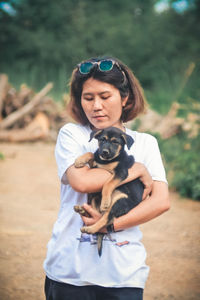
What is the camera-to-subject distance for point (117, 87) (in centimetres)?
227

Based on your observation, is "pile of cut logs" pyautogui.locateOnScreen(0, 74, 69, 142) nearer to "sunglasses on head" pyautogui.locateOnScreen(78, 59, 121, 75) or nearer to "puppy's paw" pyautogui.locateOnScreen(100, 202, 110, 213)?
"sunglasses on head" pyautogui.locateOnScreen(78, 59, 121, 75)

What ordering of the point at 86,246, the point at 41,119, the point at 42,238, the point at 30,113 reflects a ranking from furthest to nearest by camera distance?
the point at 30,113
the point at 41,119
the point at 42,238
the point at 86,246

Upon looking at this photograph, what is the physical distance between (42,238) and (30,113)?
294 inches

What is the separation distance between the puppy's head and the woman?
8 cm

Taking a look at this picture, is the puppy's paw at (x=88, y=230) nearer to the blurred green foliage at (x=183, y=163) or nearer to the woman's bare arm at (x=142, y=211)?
the woman's bare arm at (x=142, y=211)

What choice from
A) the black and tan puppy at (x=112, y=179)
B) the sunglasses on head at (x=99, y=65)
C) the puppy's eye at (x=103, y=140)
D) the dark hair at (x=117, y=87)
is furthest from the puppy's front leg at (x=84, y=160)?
the sunglasses on head at (x=99, y=65)

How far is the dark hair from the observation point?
7.27ft

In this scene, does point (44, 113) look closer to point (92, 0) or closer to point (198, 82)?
point (198, 82)

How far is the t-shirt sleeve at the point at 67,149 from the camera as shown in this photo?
7.08 ft

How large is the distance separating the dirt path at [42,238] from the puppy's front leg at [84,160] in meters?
2.01

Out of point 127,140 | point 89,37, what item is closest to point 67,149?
point 127,140

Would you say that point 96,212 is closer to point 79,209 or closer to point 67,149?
point 79,209

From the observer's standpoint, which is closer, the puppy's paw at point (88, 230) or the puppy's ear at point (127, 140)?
the puppy's paw at point (88, 230)

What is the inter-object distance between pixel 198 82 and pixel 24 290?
1054 centimetres
